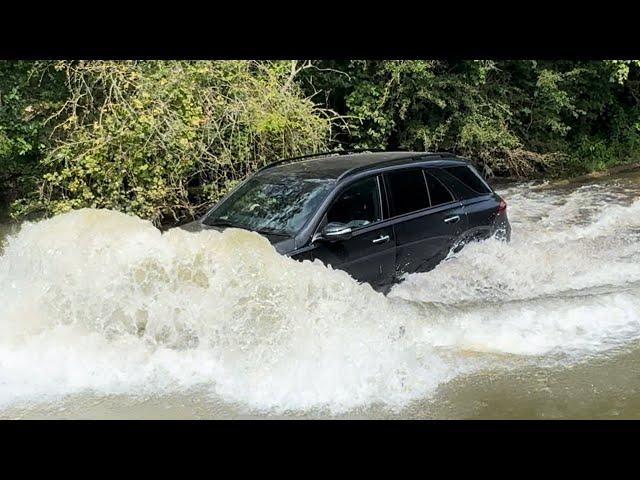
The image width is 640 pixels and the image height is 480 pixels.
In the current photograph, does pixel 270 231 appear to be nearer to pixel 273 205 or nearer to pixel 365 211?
pixel 273 205

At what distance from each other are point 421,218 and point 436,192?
0.47 metres

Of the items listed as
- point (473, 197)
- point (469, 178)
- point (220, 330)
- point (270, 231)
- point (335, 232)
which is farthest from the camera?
point (469, 178)

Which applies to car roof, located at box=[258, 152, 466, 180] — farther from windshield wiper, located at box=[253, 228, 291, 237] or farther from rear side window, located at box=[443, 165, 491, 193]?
windshield wiper, located at box=[253, 228, 291, 237]

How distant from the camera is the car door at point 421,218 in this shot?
19.3 feet

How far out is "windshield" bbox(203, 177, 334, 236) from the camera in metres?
5.35

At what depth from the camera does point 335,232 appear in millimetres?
5152

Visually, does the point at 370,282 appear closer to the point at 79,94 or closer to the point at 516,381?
the point at 516,381

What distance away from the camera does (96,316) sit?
4.79 metres

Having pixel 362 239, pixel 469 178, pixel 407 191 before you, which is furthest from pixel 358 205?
pixel 469 178

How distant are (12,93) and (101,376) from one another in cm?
678

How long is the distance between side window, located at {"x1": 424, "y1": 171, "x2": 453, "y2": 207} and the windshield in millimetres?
1262

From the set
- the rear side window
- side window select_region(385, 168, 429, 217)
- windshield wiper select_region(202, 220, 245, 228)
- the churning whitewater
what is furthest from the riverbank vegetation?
side window select_region(385, 168, 429, 217)

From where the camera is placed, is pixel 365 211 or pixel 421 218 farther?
pixel 421 218
